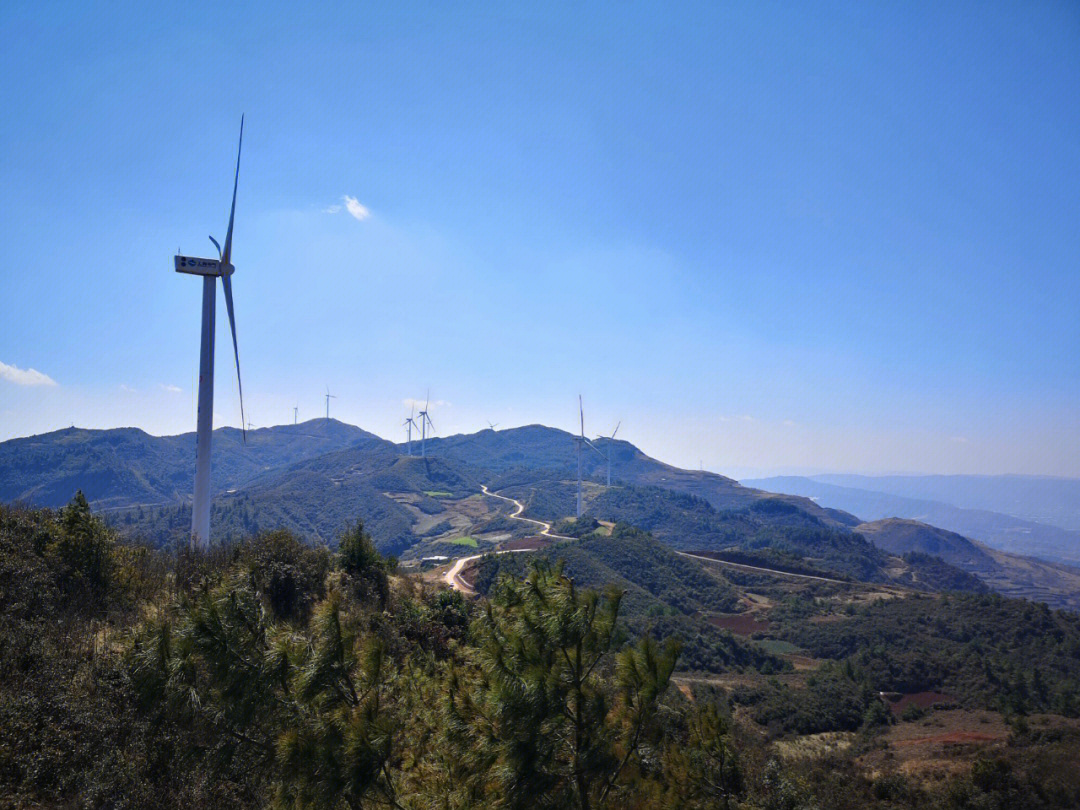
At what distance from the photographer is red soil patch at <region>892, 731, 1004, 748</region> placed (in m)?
40.0

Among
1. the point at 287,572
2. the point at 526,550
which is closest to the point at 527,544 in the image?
the point at 526,550

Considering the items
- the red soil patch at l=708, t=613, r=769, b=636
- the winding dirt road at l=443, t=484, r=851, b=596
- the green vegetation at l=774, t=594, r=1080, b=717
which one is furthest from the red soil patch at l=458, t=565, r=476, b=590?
the green vegetation at l=774, t=594, r=1080, b=717

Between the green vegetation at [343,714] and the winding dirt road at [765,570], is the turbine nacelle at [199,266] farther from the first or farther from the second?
the winding dirt road at [765,570]

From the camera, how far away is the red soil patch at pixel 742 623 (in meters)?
86.6

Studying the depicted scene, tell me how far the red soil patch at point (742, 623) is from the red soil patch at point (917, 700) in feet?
80.3

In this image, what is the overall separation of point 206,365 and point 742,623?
84.7m

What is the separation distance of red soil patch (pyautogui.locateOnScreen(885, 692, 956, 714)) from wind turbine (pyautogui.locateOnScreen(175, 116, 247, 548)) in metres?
61.6

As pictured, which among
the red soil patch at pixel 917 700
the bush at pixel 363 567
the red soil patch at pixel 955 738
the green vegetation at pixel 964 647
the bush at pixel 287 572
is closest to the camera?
the bush at pixel 287 572

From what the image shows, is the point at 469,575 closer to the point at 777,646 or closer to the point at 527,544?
the point at 527,544

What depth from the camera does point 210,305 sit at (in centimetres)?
3512

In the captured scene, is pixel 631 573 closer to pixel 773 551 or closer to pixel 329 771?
pixel 773 551

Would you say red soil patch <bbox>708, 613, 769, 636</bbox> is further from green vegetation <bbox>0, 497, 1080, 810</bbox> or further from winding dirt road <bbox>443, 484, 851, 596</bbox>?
green vegetation <bbox>0, 497, 1080, 810</bbox>

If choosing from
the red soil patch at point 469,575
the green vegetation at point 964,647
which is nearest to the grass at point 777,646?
the green vegetation at point 964,647

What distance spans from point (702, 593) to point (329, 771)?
105286mm
